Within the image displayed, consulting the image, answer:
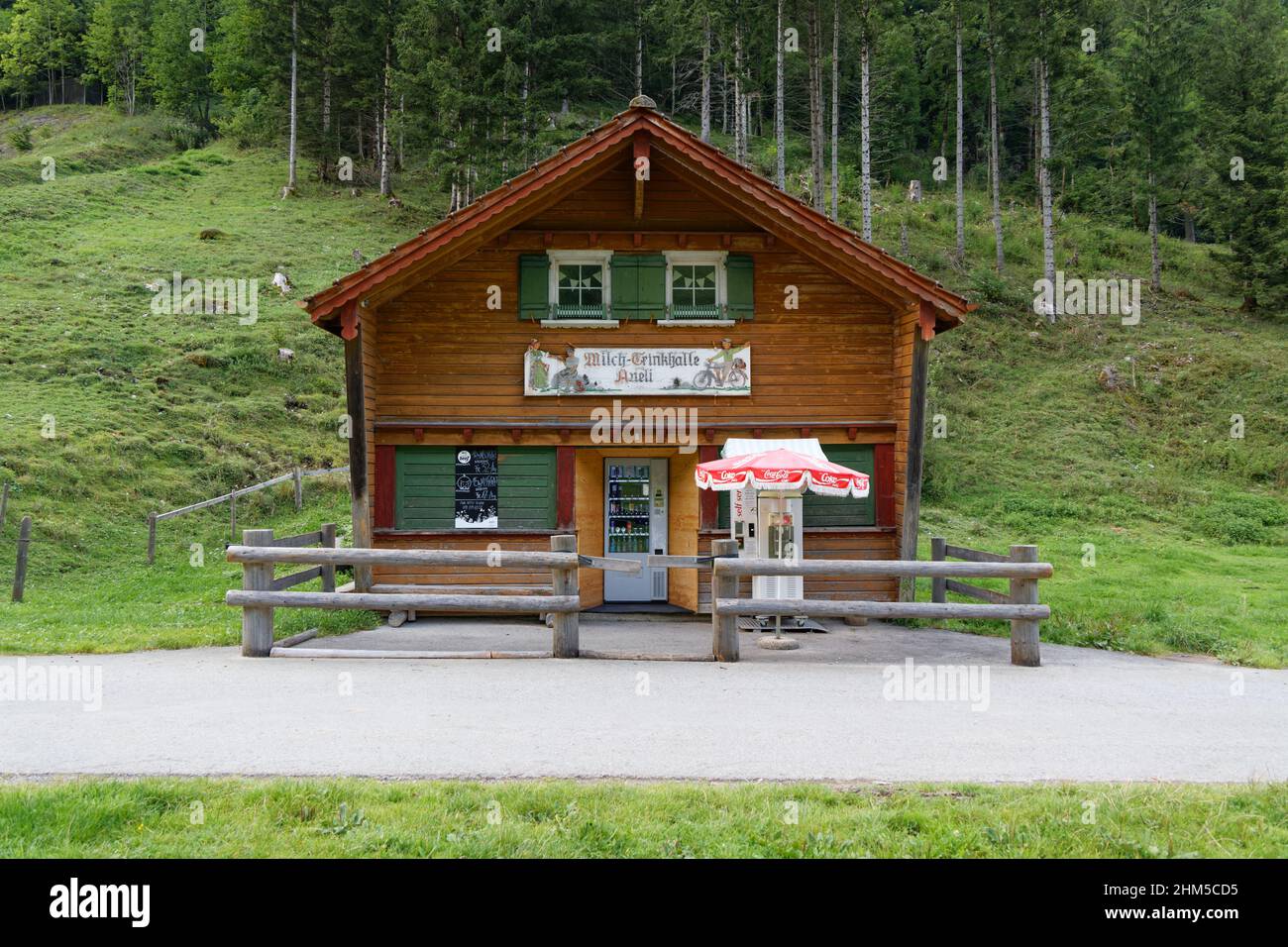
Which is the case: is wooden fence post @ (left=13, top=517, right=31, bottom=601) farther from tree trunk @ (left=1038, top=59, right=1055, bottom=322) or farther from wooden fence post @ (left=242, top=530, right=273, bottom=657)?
tree trunk @ (left=1038, top=59, right=1055, bottom=322)

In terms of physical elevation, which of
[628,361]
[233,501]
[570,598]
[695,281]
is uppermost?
[695,281]

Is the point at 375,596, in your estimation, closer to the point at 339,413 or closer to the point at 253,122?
the point at 339,413

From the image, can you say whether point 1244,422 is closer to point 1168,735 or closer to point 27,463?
point 1168,735

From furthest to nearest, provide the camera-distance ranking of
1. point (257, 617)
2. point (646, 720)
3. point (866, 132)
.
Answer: point (866, 132) → point (257, 617) → point (646, 720)

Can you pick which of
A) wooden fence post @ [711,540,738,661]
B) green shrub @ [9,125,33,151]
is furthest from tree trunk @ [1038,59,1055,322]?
green shrub @ [9,125,33,151]

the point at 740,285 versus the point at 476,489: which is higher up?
the point at 740,285

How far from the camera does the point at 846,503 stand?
45.0ft

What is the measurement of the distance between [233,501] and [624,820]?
55.8ft

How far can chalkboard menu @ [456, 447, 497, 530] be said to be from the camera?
13281 mm

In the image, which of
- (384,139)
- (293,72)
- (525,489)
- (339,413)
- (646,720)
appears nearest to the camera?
(646,720)

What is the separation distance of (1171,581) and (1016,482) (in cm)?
821

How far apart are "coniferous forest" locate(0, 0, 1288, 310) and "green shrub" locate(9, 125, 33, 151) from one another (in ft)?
A: 28.4

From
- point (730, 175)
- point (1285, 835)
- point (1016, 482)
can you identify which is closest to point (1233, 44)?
point (1016, 482)

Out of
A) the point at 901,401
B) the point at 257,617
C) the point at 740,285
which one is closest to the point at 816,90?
the point at 740,285
